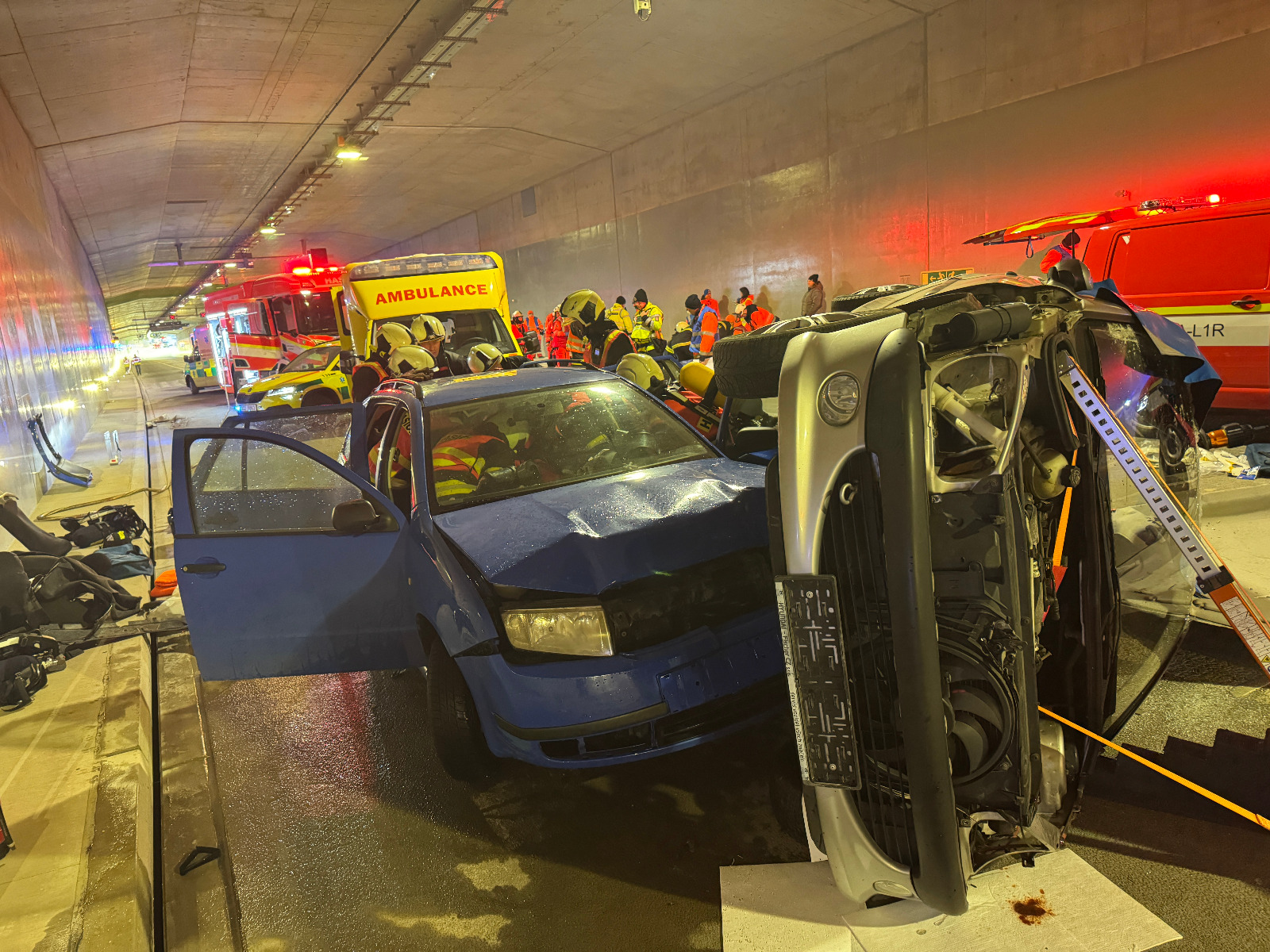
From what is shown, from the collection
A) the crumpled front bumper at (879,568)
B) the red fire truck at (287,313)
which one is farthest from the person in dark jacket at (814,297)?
the crumpled front bumper at (879,568)

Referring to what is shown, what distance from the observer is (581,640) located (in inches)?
114

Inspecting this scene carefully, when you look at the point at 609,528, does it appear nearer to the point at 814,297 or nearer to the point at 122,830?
the point at 122,830

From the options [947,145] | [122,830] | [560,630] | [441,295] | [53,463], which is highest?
[947,145]

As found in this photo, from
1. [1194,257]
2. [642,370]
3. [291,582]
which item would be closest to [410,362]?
[642,370]

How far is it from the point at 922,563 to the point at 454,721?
6.94ft

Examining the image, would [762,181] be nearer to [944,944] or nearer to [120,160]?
[120,160]

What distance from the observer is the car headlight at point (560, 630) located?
2896 millimetres

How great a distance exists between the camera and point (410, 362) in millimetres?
9203

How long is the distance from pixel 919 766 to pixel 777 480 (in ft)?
2.41

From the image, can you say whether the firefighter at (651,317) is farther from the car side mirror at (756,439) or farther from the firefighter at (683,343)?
the car side mirror at (756,439)

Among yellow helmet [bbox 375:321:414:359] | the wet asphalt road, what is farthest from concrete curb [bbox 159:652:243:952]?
yellow helmet [bbox 375:321:414:359]

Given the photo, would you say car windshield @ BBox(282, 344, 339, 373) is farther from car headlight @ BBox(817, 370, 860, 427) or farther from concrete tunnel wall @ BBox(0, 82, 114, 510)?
Answer: car headlight @ BBox(817, 370, 860, 427)

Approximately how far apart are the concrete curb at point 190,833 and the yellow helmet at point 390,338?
6403 mm

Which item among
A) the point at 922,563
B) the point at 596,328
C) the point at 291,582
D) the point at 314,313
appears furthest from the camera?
the point at 314,313
